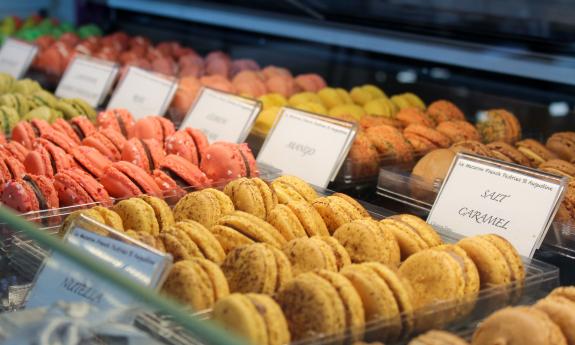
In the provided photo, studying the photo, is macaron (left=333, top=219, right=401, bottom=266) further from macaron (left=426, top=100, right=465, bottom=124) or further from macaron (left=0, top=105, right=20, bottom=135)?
macaron (left=0, top=105, right=20, bottom=135)

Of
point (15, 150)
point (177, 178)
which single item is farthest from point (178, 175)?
point (15, 150)

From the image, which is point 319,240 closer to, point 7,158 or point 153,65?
point 7,158

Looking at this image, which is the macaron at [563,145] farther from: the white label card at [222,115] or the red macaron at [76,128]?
the red macaron at [76,128]

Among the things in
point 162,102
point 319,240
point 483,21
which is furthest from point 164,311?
point 483,21

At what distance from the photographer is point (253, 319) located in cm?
108

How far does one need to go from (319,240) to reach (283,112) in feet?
2.79

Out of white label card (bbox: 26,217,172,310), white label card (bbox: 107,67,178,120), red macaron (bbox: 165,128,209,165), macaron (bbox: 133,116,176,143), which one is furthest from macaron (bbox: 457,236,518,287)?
white label card (bbox: 107,67,178,120)

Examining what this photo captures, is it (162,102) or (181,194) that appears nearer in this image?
(181,194)

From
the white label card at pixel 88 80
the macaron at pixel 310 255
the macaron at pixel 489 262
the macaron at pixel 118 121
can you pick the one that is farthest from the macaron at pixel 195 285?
the white label card at pixel 88 80

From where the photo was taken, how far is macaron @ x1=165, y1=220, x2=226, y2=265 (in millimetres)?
1347

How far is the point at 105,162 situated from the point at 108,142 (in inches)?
6.3

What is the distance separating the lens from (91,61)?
2871mm

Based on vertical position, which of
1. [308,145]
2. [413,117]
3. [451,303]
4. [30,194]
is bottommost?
[30,194]

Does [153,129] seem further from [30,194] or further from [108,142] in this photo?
[30,194]
